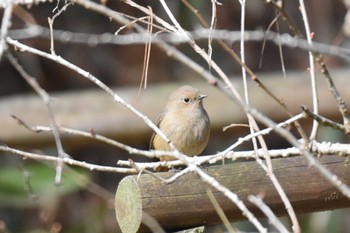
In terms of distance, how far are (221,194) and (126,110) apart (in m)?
3.96

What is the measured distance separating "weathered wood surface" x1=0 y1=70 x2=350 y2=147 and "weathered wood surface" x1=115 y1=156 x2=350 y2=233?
360cm

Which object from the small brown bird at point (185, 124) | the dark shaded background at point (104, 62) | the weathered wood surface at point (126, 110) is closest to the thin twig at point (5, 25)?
the small brown bird at point (185, 124)

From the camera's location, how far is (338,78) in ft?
25.0

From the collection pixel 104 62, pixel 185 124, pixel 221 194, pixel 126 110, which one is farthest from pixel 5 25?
pixel 104 62

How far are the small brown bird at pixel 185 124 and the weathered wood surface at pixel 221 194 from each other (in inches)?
63.4

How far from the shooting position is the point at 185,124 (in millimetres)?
5770

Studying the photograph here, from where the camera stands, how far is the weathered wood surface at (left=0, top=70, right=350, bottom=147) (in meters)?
7.55

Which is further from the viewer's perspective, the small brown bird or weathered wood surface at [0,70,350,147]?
weathered wood surface at [0,70,350,147]

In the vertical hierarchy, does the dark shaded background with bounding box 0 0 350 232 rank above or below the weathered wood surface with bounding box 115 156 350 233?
above

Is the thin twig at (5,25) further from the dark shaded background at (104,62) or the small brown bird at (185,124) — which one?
the dark shaded background at (104,62)

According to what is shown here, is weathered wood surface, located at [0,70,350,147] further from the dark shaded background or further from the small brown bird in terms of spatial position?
the dark shaded background

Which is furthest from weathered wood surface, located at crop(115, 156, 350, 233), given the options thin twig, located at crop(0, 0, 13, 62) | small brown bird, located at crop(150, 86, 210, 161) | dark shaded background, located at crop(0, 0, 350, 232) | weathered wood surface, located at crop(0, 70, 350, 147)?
dark shaded background, located at crop(0, 0, 350, 232)

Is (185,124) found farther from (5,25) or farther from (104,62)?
(104,62)

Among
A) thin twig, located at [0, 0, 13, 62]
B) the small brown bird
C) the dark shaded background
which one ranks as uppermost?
the dark shaded background
